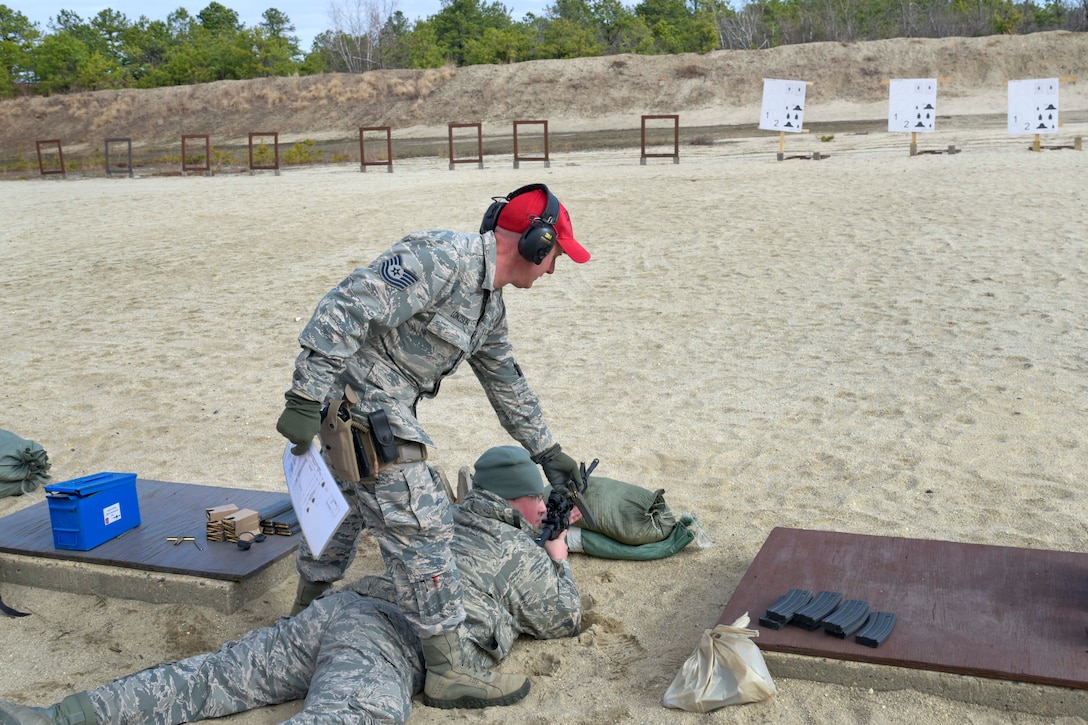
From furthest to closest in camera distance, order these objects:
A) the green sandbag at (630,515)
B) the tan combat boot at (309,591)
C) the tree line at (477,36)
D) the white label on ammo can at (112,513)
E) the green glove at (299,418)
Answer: the tree line at (477,36)
the green sandbag at (630,515)
the white label on ammo can at (112,513)
the tan combat boot at (309,591)
the green glove at (299,418)

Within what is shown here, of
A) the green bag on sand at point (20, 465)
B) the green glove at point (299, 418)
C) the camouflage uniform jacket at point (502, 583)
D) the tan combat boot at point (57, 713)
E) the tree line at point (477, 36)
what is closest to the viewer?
the tan combat boot at point (57, 713)

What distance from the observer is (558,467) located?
3453mm

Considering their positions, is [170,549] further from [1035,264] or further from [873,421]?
[1035,264]

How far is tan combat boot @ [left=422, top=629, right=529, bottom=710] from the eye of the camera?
2918mm

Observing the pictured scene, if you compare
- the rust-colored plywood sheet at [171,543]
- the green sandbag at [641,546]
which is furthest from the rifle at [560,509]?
the rust-colored plywood sheet at [171,543]

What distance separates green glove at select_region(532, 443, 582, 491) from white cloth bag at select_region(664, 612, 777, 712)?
778 mm

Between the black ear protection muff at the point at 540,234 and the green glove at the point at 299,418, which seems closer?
the green glove at the point at 299,418

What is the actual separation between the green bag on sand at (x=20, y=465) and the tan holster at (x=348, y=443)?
269 centimetres

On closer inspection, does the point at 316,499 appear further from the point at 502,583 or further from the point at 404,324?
the point at 502,583

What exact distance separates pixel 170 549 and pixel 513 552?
1.40 m

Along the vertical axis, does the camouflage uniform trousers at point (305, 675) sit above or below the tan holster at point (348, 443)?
below

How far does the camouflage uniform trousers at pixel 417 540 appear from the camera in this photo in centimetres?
288

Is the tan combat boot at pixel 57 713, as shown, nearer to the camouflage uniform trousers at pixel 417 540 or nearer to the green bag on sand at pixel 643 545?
the camouflage uniform trousers at pixel 417 540

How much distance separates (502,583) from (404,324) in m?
0.91
